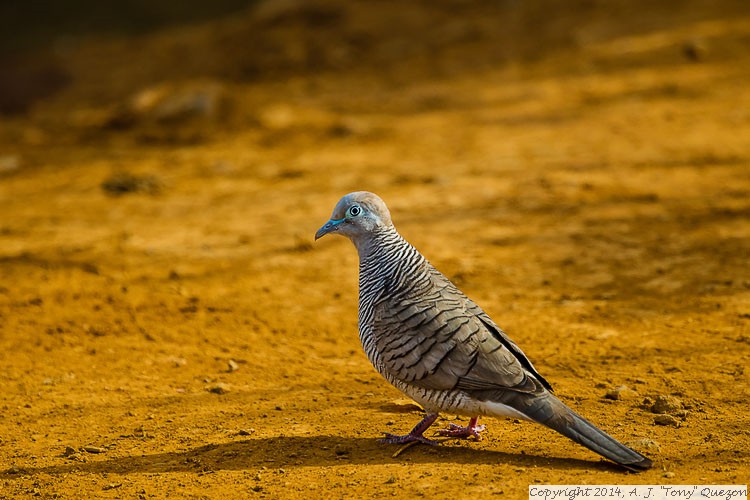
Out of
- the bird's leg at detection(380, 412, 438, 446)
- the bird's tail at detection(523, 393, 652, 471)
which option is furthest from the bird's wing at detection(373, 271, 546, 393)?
the bird's leg at detection(380, 412, 438, 446)

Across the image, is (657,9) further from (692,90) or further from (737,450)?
(737,450)

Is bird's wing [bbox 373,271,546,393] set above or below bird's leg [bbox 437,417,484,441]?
above

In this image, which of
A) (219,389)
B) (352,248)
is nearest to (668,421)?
(219,389)

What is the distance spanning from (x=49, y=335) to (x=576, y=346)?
3.68 metres

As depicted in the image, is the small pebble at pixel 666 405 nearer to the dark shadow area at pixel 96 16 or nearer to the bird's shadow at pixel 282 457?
the bird's shadow at pixel 282 457

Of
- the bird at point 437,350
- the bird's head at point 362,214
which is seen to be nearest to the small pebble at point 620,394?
the bird at point 437,350

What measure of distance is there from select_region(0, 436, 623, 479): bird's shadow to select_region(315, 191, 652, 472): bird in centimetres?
12

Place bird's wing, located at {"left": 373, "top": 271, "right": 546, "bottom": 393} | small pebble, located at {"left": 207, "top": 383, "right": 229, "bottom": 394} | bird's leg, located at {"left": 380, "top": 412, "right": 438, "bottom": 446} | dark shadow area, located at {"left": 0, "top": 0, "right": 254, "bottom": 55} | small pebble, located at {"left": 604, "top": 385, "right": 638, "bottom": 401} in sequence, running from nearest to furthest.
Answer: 1. bird's wing, located at {"left": 373, "top": 271, "right": 546, "bottom": 393}
2. bird's leg, located at {"left": 380, "top": 412, "right": 438, "bottom": 446}
3. small pebble, located at {"left": 604, "top": 385, "right": 638, "bottom": 401}
4. small pebble, located at {"left": 207, "top": 383, "right": 229, "bottom": 394}
5. dark shadow area, located at {"left": 0, "top": 0, "right": 254, "bottom": 55}

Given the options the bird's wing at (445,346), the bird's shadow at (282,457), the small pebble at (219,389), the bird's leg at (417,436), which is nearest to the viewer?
the bird's wing at (445,346)

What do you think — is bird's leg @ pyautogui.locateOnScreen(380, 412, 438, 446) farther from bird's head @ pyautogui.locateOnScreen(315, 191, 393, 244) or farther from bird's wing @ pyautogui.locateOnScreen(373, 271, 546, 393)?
A: bird's head @ pyautogui.locateOnScreen(315, 191, 393, 244)

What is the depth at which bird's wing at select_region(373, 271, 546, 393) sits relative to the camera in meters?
4.33

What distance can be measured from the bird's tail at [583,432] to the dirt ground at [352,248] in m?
0.09

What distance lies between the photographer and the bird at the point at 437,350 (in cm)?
421

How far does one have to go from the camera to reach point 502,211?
8.85m
